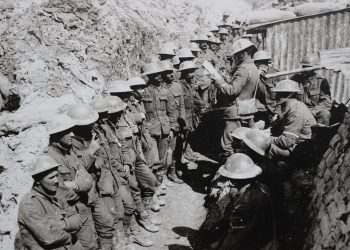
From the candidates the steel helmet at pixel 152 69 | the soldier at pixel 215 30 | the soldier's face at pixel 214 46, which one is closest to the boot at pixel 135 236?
the steel helmet at pixel 152 69

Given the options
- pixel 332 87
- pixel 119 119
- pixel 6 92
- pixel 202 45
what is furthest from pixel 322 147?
pixel 202 45

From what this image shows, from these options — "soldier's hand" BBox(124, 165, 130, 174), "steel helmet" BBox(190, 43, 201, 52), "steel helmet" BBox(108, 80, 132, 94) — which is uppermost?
"steel helmet" BBox(190, 43, 201, 52)

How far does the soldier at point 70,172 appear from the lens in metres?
3.96

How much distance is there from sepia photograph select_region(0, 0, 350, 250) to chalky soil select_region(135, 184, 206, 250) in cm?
3

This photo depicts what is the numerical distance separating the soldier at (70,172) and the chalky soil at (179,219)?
152cm

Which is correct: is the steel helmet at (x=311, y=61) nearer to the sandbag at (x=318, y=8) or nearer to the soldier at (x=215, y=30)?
the sandbag at (x=318, y=8)

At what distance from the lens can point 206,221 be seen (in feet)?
19.5

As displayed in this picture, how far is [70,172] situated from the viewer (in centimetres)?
409

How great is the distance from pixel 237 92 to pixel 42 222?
15.3 ft

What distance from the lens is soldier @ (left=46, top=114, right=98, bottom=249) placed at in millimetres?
3963

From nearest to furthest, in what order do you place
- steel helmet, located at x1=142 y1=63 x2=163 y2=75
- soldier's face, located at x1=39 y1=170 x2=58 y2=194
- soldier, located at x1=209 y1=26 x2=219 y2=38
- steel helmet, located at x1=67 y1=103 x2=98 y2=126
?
soldier's face, located at x1=39 y1=170 x2=58 y2=194
steel helmet, located at x1=67 y1=103 x2=98 y2=126
steel helmet, located at x1=142 y1=63 x2=163 y2=75
soldier, located at x1=209 y1=26 x2=219 y2=38

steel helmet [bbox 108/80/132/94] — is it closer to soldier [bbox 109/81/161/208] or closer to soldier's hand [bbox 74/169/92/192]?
soldier [bbox 109/81/161/208]

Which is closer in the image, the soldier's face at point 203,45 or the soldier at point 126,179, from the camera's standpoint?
the soldier at point 126,179

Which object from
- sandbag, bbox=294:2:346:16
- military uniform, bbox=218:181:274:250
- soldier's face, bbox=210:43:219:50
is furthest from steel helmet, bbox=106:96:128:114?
sandbag, bbox=294:2:346:16
